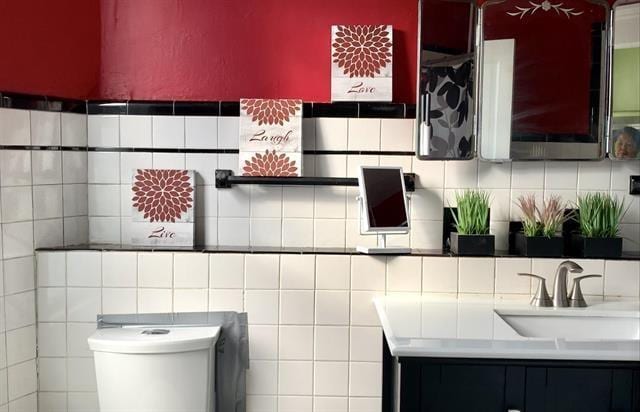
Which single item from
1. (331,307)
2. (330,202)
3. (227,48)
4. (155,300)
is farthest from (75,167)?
(331,307)

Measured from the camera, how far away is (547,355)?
1.78 metres

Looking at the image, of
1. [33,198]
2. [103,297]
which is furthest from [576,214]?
[33,198]

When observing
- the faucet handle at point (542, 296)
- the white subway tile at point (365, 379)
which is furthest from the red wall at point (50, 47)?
the faucet handle at point (542, 296)

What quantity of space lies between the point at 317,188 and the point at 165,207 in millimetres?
603

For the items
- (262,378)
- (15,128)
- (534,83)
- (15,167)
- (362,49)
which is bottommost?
(262,378)

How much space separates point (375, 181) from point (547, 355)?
937mm

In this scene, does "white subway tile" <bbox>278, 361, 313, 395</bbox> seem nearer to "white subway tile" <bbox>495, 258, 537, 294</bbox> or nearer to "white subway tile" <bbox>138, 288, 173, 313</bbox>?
Result: "white subway tile" <bbox>138, 288, 173, 313</bbox>

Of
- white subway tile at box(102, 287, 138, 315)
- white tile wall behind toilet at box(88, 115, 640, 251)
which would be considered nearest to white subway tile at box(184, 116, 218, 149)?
white tile wall behind toilet at box(88, 115, 640, 251)

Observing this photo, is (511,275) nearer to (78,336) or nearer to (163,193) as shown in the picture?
(163,193)

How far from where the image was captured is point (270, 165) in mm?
2559

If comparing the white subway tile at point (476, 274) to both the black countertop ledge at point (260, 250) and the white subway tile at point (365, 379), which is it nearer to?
the black countertop ledge at point (260, 250)

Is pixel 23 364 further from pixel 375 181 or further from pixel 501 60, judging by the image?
pixel 501 60

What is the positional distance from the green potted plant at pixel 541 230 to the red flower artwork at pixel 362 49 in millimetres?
770

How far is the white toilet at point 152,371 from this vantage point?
222 cm
